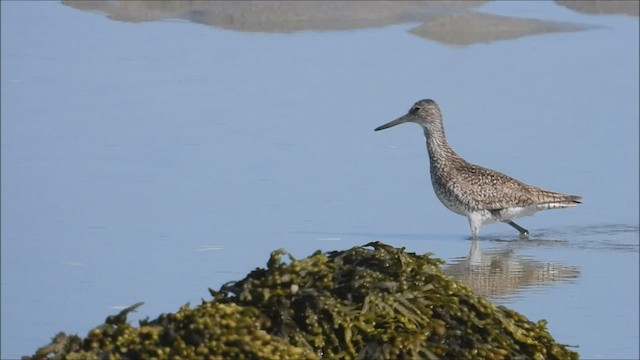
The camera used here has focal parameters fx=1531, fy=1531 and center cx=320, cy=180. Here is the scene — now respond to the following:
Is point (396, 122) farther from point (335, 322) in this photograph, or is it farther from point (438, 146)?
point (335, 322)

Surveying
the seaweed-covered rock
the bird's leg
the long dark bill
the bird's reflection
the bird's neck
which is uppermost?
the long dark bill

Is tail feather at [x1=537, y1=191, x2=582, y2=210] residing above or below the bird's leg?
above

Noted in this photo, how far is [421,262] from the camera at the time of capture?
453 cm

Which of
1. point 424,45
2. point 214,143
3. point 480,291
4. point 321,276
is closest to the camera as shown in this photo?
point 321,276

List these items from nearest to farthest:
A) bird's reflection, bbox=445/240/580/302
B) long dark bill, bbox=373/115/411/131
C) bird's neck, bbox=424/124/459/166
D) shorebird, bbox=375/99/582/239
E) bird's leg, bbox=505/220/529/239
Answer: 1. bird's reflection, bbox=445/240/580/302
2. bird's leg, bbox=505/220/529/239
3. shorebird, bbox=375/99/582/239
4. bird's neck, bbox=424/124/459/166
5. long dark bill, bbox=373/115/411/131

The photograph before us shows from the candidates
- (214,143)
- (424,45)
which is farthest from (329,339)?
(424,45)

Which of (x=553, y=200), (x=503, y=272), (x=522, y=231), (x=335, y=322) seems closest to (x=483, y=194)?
(x=522, y=231)

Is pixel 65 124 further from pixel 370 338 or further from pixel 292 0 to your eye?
pixel 370 338

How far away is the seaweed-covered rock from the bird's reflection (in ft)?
16.1

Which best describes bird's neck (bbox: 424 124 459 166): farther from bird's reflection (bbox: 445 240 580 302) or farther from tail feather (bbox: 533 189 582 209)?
bird's reflection (bbox: 445 240 580 302)

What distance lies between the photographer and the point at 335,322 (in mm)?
4141

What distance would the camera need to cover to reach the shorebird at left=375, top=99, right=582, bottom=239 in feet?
40.2

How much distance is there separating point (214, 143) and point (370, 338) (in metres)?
8.63

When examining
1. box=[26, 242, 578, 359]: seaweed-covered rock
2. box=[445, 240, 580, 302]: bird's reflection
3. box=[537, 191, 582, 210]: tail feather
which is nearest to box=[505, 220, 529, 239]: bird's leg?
box=[537, 191, 582, 210]: tail feather
